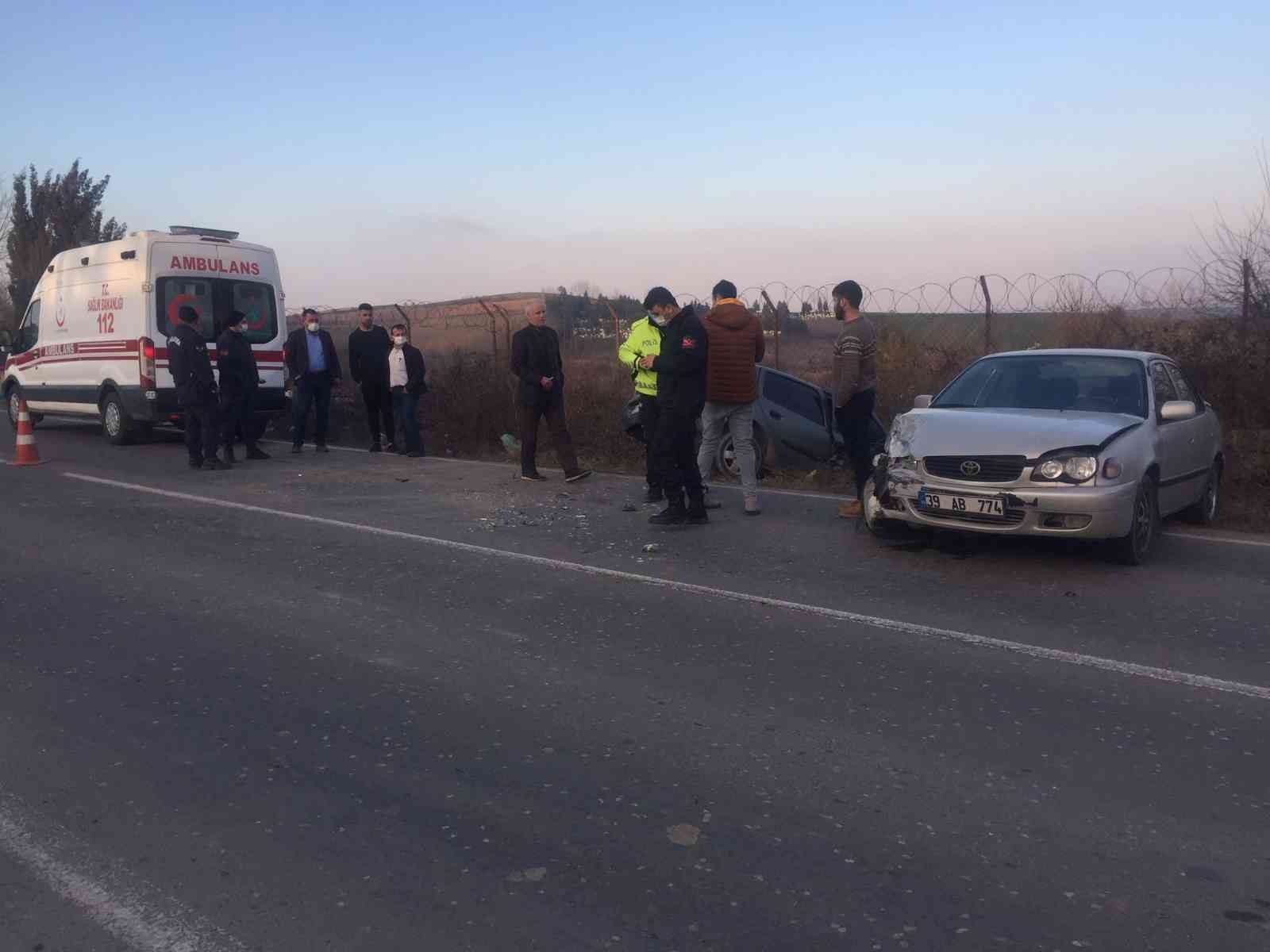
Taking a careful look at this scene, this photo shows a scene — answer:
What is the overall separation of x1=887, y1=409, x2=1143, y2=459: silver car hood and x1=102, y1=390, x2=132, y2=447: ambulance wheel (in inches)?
430

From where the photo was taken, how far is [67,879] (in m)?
3.67

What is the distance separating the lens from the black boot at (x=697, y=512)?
31.9 feet

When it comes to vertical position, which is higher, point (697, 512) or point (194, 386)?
point (194, 386)

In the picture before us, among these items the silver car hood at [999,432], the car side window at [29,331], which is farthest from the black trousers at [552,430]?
the car side window at [29,331]

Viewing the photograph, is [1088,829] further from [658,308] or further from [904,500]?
[658,308]

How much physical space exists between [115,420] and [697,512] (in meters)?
9.53

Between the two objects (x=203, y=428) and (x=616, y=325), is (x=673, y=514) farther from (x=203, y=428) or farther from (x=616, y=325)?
(x=616, y=325)

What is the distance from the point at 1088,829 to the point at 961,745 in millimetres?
798

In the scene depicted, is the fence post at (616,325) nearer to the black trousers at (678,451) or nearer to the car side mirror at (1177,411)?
the black trousers at (678,451)

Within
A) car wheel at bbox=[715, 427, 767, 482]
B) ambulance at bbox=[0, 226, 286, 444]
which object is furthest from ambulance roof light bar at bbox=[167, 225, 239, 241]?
car wheel at bbox=[715, 427, 767, 482]

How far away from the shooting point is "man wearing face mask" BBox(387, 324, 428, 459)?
1477 cm

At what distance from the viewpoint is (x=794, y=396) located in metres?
13.3

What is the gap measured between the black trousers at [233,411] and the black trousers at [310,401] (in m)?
0.87

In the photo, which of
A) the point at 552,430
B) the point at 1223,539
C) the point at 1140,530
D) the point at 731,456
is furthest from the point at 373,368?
the point at 1223,539
